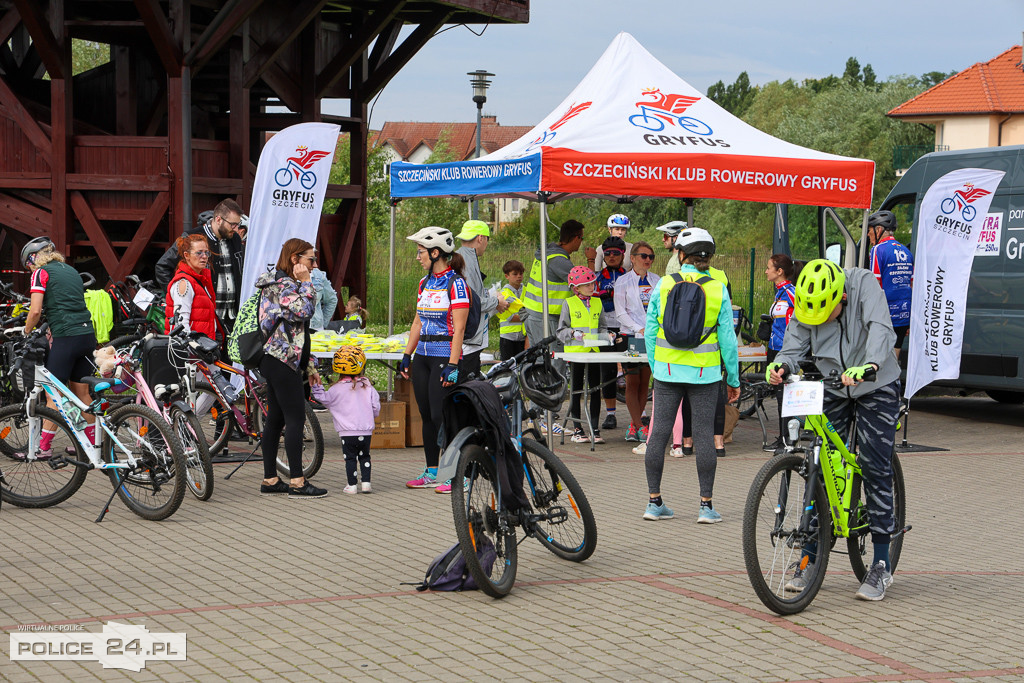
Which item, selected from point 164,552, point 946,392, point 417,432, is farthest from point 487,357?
point 946,392

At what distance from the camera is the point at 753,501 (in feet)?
19.8

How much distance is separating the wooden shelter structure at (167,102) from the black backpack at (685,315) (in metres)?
9.14

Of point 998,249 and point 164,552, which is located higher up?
point 998,249

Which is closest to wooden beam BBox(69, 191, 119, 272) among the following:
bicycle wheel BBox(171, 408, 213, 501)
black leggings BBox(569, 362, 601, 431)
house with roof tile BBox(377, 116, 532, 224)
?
black leggings BBox(569, 362, 601, 431)

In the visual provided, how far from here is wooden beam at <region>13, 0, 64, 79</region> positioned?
49.9 feet

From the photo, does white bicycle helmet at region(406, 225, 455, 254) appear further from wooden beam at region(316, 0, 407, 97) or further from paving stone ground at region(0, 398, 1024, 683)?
wooden beam at region(316, 0, 407, 97)

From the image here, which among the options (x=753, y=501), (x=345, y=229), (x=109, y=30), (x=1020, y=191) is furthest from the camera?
(x=345, y=229)

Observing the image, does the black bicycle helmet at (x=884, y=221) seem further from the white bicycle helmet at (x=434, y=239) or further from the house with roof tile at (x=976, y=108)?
the house with roof tile at (x=976, y=108)

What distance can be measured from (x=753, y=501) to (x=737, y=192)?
6.22 m

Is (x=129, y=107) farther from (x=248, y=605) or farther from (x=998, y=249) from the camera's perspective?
(x=248, y=605)

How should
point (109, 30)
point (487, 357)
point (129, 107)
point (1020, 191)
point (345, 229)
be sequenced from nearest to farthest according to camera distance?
point (487, 357)
point (1020, 191)
point (109, 30)
point (129, 107)
point (345, 229)

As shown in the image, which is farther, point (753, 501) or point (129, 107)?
point (129, 107)

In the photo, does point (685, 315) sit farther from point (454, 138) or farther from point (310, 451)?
point (454, 138)

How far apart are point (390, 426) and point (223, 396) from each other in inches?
81.1
